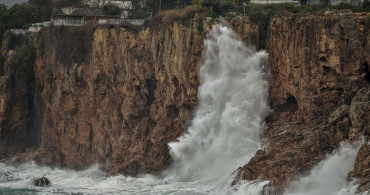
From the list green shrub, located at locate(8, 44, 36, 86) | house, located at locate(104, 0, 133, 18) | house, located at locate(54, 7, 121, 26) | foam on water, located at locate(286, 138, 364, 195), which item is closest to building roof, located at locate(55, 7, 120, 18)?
house, located at locate(54, 7, 121, 26)

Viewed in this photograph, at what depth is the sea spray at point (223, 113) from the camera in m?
64.5

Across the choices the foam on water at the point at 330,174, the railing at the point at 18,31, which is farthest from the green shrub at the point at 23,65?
the foam on water at the point at 330,174

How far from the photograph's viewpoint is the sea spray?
6450 centimetres

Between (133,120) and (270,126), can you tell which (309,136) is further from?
(133,120)

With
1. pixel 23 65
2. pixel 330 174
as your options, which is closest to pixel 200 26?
pixel 330 174

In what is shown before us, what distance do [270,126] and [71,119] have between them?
2456 cm

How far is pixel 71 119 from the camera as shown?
81812 mm

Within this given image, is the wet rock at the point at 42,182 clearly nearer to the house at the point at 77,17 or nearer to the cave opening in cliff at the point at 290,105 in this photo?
the house at the point at 77,17

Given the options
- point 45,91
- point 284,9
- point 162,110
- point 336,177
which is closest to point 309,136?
point 336,177

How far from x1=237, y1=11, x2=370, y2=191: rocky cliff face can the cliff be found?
7 cm

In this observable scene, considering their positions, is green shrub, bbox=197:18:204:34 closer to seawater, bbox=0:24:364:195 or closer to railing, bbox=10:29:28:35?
seawater, bbox=0:24:364:195

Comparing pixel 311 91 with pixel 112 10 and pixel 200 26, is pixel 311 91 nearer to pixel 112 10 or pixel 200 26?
pixel 200 26

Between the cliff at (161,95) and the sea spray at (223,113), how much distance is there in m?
0.89

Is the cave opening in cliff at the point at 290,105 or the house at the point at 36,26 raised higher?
the house at the point at 36,26
